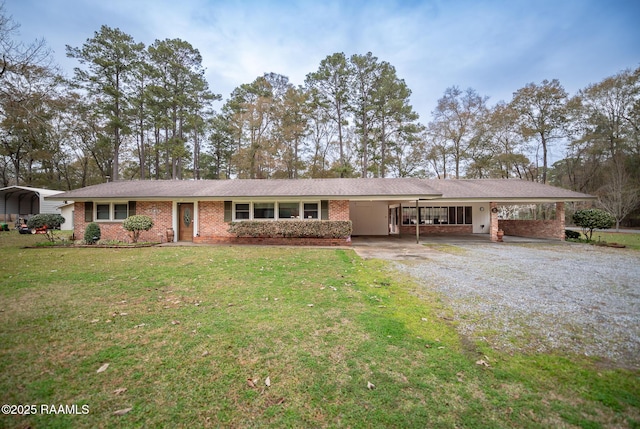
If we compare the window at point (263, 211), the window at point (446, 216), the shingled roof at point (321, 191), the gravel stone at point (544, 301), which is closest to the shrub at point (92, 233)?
Result: the shingled roof at point (321, 191)

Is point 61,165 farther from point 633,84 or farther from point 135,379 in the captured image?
point 633,84

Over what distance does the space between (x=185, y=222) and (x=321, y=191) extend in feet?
23.2

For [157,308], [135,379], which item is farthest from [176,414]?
[157,308]

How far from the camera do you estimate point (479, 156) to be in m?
26.5

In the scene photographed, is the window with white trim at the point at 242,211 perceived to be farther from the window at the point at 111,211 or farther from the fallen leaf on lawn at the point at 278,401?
the fallen leaf on lawn at the point at 278,401

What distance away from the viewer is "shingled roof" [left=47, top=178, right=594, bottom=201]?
12422mm

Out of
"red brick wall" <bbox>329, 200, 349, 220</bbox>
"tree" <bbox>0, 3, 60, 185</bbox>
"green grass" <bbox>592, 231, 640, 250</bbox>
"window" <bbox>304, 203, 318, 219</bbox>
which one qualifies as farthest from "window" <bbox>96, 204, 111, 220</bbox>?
"green grass" <bbox>592, 231, 640, 250</bbox>

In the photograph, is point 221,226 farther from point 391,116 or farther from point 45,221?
point 391,116

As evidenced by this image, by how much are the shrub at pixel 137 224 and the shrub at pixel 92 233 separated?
1.27 m

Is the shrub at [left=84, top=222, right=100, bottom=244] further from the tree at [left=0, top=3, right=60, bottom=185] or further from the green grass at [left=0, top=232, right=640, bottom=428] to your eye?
the green grass at [left=0, top=232, right=640, bottom=428]

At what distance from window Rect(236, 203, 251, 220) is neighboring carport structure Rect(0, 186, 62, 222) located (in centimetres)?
1798

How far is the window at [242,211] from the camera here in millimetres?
13070

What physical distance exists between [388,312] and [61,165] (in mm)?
43447

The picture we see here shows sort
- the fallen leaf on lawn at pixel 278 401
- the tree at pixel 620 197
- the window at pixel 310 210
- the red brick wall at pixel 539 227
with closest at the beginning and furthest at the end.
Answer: the fallen leaf on lawn at pixel 278 401 < the window at pixel 310 210 < the red brick wall at pixel 539 227 < the tree at pixel 620 197
